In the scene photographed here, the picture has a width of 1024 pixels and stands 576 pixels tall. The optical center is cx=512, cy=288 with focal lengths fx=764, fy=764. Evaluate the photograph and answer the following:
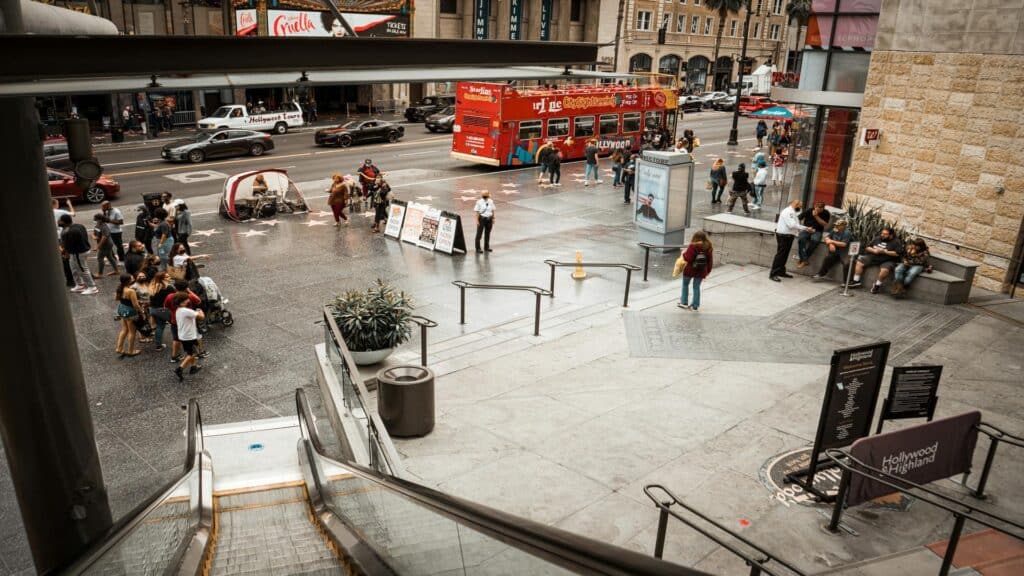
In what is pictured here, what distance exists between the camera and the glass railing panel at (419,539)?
306 cm

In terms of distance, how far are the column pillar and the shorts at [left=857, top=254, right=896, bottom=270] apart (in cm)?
1399

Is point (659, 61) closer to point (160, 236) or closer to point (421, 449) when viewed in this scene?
point (160, 236)

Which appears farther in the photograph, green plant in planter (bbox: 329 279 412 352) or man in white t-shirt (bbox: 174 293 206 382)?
man in white t-shirt (bbox: 174 293 206 382)

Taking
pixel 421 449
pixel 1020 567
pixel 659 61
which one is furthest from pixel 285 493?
pixel 659 61

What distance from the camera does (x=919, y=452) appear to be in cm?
744

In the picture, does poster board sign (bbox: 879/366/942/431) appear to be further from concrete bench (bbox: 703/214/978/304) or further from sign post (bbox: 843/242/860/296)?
concrete bench (bbox: 703/214/978/304)

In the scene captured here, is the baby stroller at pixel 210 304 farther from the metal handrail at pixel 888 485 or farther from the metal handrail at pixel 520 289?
the metal handrail at pixel 888 485

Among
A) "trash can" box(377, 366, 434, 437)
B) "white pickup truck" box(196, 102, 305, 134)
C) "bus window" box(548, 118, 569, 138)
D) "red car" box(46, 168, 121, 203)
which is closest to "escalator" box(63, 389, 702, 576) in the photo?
"trash can" box(377, 366, 434, 437)

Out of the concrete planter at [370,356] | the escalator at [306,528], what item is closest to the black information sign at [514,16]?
the concrete planter at [370,356]

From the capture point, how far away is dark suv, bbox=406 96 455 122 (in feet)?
159

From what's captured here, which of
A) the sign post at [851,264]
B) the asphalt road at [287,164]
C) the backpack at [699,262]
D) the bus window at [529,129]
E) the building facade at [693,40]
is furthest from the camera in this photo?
the building facade at [693,40]

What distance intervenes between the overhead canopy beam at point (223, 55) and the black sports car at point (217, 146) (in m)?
29.3

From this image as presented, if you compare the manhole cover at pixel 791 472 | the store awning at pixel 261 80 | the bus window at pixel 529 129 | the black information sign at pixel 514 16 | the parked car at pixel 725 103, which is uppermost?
the black information sign at pixel 514 16

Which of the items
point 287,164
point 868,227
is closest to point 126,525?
point 868,227
